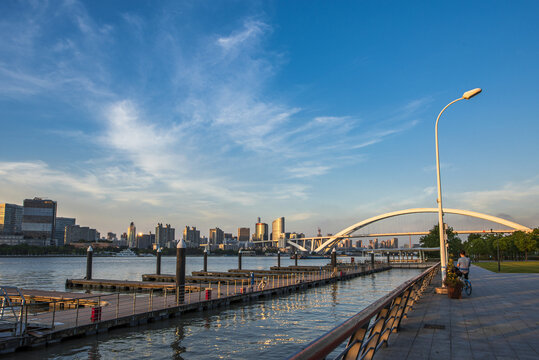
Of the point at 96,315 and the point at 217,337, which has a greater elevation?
the point at 96,315

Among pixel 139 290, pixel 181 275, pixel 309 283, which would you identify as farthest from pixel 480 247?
pixel 181 275

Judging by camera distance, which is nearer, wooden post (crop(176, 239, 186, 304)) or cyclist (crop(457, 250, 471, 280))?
→ cyclist (crop(457, 250, 471, 280))

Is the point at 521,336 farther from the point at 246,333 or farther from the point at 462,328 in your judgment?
the point at 246,333

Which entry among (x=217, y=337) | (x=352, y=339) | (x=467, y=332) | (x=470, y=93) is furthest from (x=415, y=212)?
(x=352, y=339)

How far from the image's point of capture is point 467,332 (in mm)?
8992

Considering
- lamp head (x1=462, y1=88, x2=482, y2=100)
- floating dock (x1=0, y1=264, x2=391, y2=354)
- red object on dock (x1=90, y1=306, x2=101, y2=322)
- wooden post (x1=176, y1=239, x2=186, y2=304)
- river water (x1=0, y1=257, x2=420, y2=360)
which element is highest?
lamp head (x1=462, y1=88, x2=482, y2=100)

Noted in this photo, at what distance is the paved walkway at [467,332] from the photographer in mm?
6984

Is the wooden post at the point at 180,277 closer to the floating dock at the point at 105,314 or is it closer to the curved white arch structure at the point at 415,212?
the floating dock at the point at 105,314

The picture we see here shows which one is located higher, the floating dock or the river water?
the floating dock

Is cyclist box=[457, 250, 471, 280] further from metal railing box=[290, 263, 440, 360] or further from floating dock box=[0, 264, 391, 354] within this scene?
floating dock box=[0, 264, 391, 354]

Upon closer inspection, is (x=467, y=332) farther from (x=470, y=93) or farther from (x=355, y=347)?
(x=470, y=93)

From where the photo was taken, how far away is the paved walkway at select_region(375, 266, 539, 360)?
6.98 metres

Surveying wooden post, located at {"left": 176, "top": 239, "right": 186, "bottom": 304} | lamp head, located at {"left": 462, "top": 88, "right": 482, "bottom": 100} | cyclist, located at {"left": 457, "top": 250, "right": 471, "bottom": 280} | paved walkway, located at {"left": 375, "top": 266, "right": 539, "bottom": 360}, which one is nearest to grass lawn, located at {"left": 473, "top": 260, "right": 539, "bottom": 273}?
cyclist, located at {"left": 457, "top": 250, "right": 471, "bottom": 280}

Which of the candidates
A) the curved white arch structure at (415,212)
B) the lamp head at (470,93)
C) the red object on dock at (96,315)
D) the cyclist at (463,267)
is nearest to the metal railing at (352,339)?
the cyclist at (463,267)
